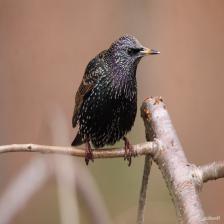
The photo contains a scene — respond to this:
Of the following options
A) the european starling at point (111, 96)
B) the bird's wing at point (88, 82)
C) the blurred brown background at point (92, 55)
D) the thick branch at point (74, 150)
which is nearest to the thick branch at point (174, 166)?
the thick branch at point (74, 150)

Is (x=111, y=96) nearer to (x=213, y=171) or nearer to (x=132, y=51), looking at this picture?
(x=132, y=51)

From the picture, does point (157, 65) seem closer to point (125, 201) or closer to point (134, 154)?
point (125, 201)

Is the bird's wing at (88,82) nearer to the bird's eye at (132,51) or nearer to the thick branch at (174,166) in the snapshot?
the bird's eye at (132,51)

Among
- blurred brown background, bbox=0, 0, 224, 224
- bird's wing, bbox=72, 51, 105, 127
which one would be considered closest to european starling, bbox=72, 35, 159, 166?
bird's wing, bbox=72, 51, 105, 127

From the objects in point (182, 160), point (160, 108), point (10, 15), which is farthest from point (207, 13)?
point (182, 160)

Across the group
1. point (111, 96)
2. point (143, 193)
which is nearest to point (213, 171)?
point (143, 193)

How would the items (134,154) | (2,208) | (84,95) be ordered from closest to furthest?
(2,208), (134,154), (84,95)

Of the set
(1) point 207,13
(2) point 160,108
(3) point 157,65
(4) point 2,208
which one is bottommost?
(4) point 2,208
